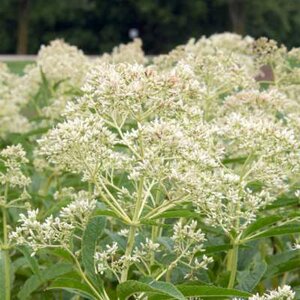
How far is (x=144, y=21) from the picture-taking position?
184ft

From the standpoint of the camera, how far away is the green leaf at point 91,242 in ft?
7.32

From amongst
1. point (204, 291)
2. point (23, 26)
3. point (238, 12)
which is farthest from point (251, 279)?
point (238, 12)

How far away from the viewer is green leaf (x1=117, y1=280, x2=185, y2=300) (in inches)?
80.1

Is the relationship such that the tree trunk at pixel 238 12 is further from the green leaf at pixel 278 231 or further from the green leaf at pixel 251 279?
the green leaf at pixel 278 231

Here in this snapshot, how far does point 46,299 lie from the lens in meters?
2.84

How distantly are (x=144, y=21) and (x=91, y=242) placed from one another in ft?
178

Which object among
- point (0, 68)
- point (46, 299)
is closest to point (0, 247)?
point (46, 299)

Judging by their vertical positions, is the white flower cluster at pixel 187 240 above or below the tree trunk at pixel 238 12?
below

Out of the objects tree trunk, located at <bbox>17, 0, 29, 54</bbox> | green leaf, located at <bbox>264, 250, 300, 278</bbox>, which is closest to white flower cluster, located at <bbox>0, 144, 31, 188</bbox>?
green leaf, located at <bbox>264, 250, 300, 278</bbox>

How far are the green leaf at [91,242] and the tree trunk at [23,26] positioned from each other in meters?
48.6

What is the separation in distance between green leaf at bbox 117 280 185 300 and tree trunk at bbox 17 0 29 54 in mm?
48721

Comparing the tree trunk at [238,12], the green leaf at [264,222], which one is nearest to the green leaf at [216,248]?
the green leaf at [264,222]

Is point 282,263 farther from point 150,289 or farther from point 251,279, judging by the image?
point 150,289

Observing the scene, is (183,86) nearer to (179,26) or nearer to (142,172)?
(142,172)
